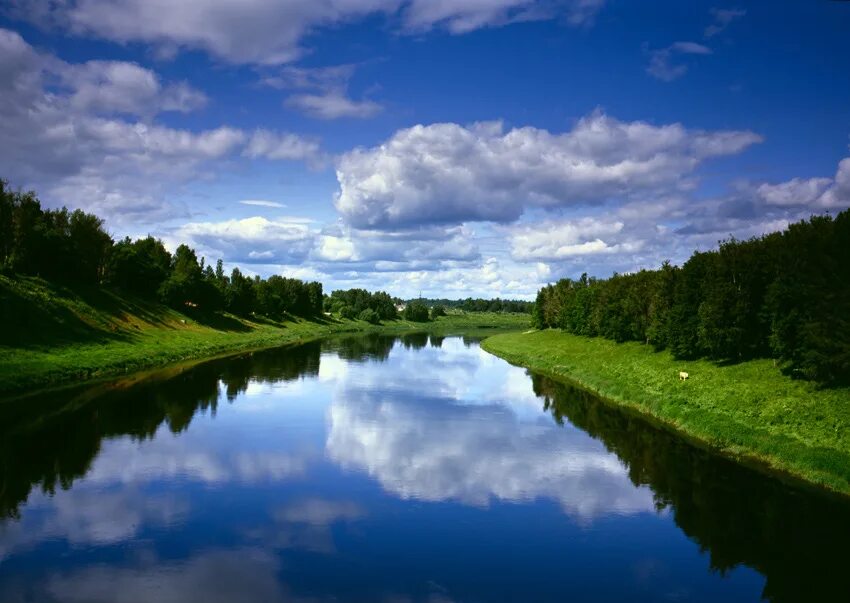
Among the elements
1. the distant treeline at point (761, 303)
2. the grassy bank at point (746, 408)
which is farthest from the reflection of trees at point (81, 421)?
the distant treeline at point (761, 303)

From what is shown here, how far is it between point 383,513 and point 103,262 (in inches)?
3010

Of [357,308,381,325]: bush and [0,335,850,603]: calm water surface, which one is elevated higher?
[357,308,381,325]: bush

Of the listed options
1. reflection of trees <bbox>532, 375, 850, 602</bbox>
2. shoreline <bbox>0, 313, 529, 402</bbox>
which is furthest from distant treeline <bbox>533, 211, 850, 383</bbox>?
shoreline <bbox>0, 313, 529, 402</bbox>

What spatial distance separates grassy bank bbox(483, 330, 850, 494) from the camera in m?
24.7

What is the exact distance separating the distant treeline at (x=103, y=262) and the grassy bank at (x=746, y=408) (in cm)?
6058

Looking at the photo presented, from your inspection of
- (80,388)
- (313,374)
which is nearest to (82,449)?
(80,388)

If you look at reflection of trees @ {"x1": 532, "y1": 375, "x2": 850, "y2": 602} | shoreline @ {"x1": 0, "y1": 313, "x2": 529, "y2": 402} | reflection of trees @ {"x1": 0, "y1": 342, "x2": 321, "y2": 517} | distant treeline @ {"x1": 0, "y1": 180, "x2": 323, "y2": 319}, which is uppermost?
distant treeline @ {"x1": 0, "y1": 180, "x2": 323, "y2": 319}

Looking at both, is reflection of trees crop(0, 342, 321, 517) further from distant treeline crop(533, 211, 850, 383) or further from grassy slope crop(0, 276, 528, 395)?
distant treeline crop(533, 211, 850, 383)

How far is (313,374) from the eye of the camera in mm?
57844

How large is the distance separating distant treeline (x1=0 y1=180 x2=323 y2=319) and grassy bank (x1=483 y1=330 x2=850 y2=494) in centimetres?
6058

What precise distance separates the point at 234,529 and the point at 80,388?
91.6ft

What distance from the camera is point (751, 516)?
20.3m

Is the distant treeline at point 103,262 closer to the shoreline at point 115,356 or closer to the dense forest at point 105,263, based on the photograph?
the dense forest at point 105,263

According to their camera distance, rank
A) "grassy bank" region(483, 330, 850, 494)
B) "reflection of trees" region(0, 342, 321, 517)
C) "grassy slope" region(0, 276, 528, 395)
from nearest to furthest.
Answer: "reflection of trees" region(0, 342, 321, 517)
"grassy bank" region(483, 330, 850, 494)
"grassy slope" region(0, 276, 528, 395)
